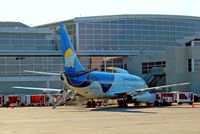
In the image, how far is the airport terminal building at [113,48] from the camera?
3408 inches

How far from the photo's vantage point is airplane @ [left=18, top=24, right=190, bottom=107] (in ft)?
169

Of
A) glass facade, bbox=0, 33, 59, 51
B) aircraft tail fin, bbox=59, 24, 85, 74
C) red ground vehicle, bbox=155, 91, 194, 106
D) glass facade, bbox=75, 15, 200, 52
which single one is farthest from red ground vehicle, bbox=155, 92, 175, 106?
glass facade, bbox=0, 33, 59, 51

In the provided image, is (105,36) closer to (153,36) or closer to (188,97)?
(153,36)

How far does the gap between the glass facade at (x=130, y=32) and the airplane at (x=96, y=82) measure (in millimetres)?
40399

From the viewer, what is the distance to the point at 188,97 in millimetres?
66375

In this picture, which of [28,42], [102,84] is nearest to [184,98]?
[102,84]

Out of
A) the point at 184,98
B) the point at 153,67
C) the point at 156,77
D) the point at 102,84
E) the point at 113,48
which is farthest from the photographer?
the point at 113,48

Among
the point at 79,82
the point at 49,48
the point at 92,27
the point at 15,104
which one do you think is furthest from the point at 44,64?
the point at 79,82

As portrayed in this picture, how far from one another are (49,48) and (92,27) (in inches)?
461

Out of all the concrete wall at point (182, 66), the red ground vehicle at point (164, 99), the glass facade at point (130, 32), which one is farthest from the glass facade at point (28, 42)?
the red ground vehicle at point (164, 99)

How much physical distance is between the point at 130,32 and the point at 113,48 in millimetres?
6142

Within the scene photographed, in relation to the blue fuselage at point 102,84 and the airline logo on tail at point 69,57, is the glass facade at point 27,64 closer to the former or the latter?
the blue fuselage at point 102,84

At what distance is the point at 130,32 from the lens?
10931 cm

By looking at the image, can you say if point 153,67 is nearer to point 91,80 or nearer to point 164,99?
point 164,99
